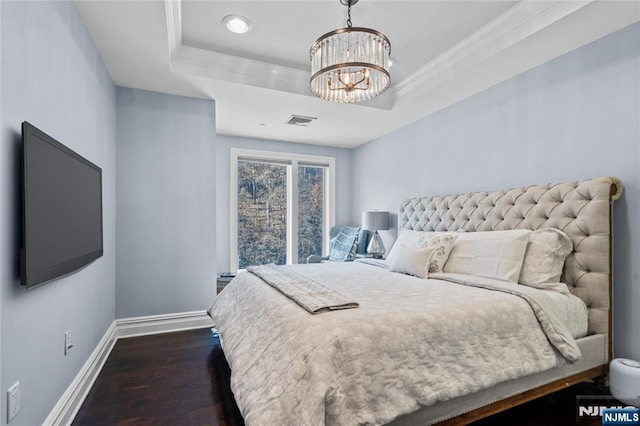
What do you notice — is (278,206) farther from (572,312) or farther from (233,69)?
(572,312)

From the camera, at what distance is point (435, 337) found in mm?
1621

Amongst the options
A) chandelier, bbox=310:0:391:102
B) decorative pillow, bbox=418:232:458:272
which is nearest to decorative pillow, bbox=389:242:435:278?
decorative pillow, bbox=418:232:458:272

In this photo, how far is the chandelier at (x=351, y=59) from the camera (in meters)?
1.94

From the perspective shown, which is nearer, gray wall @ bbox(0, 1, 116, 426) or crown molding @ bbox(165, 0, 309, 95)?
gray wall @ bbox(0, 1, 116, 426)

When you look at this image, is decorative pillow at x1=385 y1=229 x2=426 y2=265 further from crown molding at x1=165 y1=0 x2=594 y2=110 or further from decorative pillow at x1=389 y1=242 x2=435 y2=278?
crown molding at x1=165 y1=0 x2=594 y2=110

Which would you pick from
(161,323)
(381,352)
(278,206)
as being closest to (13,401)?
(381,352)

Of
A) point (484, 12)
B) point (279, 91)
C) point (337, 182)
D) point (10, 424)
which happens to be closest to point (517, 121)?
point (484, 12)

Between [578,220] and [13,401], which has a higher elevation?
[578,220]

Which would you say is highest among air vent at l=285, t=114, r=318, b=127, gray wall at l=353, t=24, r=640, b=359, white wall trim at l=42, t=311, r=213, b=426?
air vent at l=285, t=114, r=318, b=127

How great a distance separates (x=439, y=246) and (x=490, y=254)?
44 centimetres

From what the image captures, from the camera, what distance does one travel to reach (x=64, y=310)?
1.89m

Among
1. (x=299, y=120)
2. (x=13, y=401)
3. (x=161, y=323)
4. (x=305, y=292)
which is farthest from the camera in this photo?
(x=299, y=120)

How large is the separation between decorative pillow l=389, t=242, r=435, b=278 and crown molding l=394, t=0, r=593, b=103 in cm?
162

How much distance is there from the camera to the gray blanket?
1.74m
